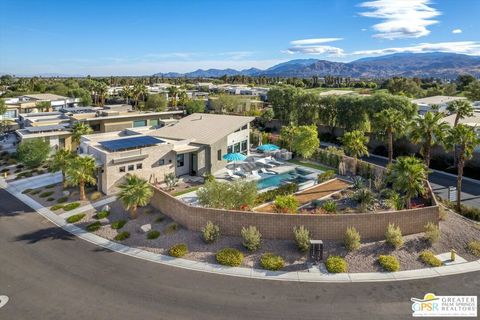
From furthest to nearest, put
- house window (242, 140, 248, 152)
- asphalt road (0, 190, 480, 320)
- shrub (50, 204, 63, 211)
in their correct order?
house window (242, 140, 248, 152) → shrub (50, 204, 63, 211) → asphalt road (0, 190, 480, 320)

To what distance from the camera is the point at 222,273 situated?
21.3 metres

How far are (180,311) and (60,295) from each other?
6.88 m

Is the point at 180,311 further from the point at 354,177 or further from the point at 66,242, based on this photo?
the point at 354,177

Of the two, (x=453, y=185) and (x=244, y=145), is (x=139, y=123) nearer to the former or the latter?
(x=244, y=145)

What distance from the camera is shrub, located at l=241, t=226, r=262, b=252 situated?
23344 mm

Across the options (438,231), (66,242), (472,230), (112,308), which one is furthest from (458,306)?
(66,242)

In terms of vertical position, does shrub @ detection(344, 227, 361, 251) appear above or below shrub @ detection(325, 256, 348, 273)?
above

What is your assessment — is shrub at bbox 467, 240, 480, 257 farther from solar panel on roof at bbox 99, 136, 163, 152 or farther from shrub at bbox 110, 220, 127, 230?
solar panel on roof at bbox 99, 136, 163, 152

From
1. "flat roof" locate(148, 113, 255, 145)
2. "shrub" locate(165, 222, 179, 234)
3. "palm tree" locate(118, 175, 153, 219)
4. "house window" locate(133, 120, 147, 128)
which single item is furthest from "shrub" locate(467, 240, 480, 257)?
"house window" locate(133, 120, 147, 128)

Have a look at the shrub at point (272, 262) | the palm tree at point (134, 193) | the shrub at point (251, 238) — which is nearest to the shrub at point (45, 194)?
the palm tree at point (134, 193)

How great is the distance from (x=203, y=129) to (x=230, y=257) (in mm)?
25712

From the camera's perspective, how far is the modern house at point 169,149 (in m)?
35.2

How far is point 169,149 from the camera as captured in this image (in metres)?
38.4

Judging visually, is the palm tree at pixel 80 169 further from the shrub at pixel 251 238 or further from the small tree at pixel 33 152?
the shrub at pixel 251 238
